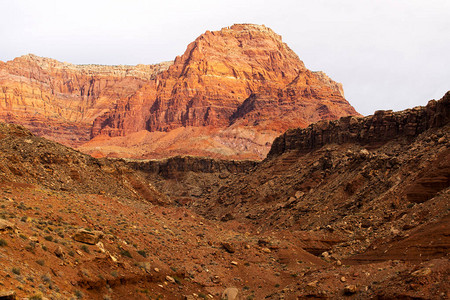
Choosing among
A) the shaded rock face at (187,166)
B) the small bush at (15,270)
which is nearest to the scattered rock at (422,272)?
the small bush at (15,270)

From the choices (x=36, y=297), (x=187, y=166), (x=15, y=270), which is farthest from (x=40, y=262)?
(x=187, y=166)

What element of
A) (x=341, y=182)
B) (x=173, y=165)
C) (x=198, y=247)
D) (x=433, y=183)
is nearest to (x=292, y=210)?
(x=341, y=182)

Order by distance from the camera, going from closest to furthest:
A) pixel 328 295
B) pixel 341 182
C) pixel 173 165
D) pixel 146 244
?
pixel 328 295 < pixel 146 244 < pixel 341 182 < pixel 173 165

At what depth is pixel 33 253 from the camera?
1683cm

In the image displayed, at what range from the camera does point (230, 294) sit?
84.7 ft

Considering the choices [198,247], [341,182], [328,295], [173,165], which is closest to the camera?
[328,295]

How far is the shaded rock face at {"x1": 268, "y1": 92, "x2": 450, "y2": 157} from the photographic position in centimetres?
5381

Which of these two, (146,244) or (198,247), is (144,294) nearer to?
(146,244)

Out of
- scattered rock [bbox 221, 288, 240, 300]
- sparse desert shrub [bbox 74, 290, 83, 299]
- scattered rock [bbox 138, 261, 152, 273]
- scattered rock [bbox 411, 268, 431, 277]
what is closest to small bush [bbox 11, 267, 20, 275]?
sparse desert shrub [bbox 74, 290, 83, 299]

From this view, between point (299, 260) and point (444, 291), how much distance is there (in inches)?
633

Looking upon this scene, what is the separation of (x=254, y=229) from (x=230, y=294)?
31512mm

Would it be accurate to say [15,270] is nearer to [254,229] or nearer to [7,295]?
[7,295]

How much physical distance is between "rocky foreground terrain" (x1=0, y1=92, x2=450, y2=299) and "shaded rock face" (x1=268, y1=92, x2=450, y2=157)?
0.22 meters

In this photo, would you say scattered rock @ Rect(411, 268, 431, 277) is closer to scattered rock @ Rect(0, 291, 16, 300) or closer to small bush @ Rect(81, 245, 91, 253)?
small bush @ Rect(81, 245, 91, 253)
